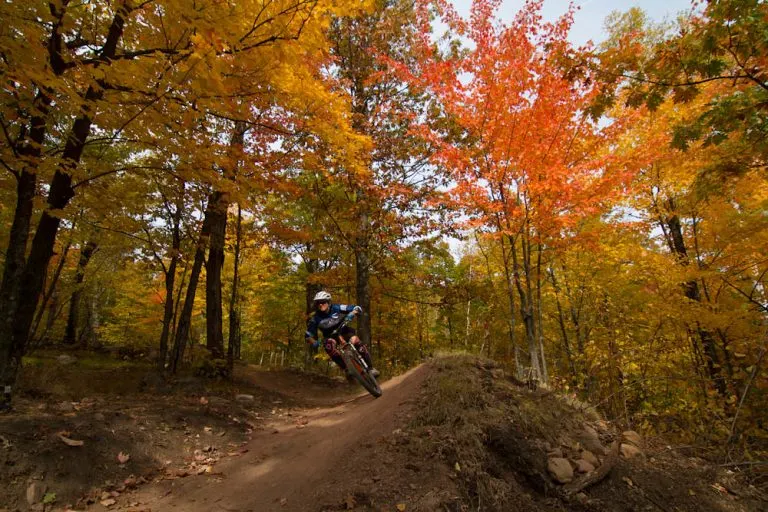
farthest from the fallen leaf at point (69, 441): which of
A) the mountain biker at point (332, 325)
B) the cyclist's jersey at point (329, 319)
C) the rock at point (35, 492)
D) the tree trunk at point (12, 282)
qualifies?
the cyclist's jersey at point (329, 319)

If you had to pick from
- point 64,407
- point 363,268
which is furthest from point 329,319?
point 363,268

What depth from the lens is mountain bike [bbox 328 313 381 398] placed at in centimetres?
696

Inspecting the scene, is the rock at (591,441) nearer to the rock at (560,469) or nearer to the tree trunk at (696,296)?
the rock at (560,469)

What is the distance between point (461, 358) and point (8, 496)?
5.61 meters

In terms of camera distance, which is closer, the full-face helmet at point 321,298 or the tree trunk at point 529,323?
the tree trunk at point 529,323

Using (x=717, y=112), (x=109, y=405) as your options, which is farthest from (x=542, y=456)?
(x=109, y=405)

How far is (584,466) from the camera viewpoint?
405 cm

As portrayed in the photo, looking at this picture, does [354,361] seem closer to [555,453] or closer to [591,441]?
[555,453]

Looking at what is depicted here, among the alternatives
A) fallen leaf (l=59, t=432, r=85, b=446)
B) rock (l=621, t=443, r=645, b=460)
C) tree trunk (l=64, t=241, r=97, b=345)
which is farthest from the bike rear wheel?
tree trunk (l=64, t=241, r=97, b=345)

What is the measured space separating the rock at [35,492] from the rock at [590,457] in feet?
18.5

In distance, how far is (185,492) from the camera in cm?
410

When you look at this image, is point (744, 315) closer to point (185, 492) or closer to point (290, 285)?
point (185, 492)

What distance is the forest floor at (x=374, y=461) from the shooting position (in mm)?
3467

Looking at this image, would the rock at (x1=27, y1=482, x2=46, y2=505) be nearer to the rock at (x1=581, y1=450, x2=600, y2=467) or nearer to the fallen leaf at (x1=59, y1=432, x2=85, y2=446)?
A: the fallen leaf at (x1=59, y1=432, x2=85, y2=446)
